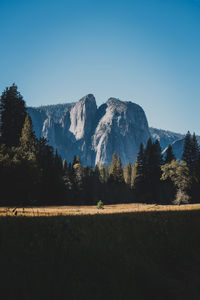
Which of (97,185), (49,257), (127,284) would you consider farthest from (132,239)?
(97,185)

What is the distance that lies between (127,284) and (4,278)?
1.35 metres

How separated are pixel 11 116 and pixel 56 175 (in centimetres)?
1422

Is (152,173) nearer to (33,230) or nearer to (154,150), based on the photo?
(154,150)

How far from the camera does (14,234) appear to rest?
140 inches

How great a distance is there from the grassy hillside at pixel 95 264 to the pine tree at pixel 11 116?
36112mm

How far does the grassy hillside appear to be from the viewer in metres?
2.21

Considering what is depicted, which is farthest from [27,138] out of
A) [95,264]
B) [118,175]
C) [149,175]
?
[118,175]

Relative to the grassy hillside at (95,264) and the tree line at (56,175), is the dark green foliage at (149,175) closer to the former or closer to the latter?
the tree line at (56,175)

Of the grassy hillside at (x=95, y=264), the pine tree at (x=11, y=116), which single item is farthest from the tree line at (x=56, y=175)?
the grassy hillside at (x=95, y=264)

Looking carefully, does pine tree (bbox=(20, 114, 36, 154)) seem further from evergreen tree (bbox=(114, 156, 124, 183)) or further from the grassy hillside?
evergreen tree (bbox=(114, 156, 124, 183))

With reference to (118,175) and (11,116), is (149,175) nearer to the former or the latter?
(118,175)

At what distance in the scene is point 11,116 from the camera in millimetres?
37906

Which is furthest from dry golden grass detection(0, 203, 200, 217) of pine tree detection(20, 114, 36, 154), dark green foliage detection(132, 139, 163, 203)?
dark green foliage detection(132, 139, 163, 203)

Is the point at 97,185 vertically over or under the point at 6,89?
under
